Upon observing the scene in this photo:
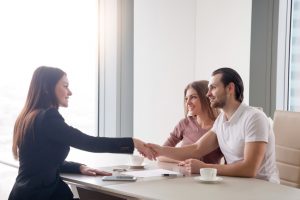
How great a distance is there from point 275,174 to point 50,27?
90.1 inches

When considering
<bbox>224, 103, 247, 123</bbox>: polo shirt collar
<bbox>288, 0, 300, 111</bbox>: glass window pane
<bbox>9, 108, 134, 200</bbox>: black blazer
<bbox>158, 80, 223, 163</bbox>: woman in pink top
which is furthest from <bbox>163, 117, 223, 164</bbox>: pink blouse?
<bbox>288, 0, 300, 111</bbox>: glass window pane

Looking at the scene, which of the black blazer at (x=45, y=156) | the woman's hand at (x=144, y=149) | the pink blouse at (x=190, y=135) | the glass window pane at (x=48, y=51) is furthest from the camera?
the glass window pane at (x=48, y=51)

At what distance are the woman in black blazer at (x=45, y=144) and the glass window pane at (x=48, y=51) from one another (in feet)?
3.96

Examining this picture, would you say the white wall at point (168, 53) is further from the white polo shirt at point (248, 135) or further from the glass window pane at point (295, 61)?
the white polo shirt at point (248, 135)

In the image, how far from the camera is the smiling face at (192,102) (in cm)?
310

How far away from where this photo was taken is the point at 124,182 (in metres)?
2.22

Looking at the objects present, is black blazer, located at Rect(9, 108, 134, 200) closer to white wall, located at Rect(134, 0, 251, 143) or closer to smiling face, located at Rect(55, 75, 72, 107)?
smiling face, located at Rect(55, 75, 72, 107)

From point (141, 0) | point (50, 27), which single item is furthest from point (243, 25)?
point (50, 27)

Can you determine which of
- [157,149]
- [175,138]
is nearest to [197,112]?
[175,138]

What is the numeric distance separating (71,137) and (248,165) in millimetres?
868

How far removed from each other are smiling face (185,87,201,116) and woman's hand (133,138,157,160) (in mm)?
501

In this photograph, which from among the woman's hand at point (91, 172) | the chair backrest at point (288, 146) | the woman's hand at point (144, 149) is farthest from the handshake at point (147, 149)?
the chair backrest at point (288, 146)

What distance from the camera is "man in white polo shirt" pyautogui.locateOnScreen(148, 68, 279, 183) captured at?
2.40m

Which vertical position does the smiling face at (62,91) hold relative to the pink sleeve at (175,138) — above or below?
above
